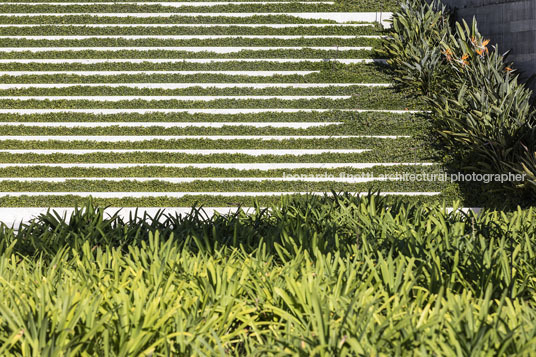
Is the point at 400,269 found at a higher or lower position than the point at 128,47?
lower

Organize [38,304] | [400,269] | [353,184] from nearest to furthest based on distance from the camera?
[38,304], [400,269], [353,184]

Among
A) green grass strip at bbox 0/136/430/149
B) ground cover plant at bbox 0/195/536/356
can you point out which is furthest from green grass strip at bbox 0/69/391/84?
ground cover plant at bbox 0/195/536/356

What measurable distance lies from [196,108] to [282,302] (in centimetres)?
614

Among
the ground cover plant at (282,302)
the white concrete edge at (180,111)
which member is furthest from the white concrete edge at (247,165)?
the ground cover plant at (282,302)

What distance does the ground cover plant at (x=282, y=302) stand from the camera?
1610mm

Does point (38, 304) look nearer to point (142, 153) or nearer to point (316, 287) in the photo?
point (316, 287)

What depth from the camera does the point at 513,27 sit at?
7.27 metres

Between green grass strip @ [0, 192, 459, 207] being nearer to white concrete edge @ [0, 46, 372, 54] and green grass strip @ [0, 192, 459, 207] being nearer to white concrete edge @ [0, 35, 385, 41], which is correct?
white concrete edge @ [0, 46, 372, 54]

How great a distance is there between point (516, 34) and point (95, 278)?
7109 mm

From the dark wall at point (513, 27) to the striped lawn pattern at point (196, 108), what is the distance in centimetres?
155

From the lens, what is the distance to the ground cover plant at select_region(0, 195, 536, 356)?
161cm

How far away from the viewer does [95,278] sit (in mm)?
2197

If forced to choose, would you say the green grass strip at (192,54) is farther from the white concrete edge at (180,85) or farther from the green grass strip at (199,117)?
the green grass strip at (199,117)

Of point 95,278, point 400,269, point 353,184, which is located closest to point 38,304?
point 95,278
